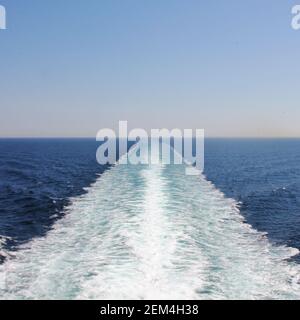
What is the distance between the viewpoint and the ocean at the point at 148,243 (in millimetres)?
13281

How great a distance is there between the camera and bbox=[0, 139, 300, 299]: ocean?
43.6 feet

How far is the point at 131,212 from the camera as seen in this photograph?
77.1 ft

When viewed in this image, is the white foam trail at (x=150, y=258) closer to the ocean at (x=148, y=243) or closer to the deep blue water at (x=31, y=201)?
the ocean at (x=148, y=243)

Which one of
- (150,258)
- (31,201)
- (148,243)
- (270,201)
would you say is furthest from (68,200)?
(270,201)

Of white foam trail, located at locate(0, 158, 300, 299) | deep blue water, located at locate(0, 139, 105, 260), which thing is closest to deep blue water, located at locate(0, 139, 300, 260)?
deep blue water, located at locate(0, 139, 105, 260)

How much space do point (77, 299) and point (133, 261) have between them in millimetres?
3457

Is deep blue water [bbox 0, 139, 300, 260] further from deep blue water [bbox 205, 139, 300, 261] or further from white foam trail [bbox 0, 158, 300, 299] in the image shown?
white foam trail [bbox 0, 158, 300, 299]

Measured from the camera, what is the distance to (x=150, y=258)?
15.6 meters

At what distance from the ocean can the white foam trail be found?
0.04 m

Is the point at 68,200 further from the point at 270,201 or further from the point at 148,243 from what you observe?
the point at 270,201

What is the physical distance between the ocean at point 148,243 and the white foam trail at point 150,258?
38mm

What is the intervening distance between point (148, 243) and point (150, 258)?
189 centimetres

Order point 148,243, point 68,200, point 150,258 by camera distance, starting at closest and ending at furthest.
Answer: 1. point 150,258
2. point 148,243
3. point 68,200

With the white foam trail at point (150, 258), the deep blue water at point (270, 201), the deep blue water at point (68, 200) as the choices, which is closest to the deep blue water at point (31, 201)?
the deep blue water at point (68, 200)
